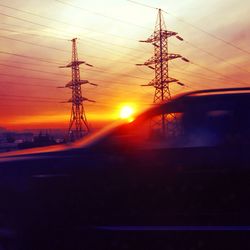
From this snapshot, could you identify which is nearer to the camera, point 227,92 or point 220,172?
point 220,172

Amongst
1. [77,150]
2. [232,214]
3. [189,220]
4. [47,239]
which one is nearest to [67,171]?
[77,150]

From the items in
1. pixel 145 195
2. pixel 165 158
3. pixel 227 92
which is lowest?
pixel 145 195

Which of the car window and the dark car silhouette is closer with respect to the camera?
the dark car silhouette

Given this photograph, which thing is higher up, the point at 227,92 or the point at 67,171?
the point at 227,92

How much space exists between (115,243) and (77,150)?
939 mm

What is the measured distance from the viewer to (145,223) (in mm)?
4652

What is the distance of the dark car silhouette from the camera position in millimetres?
4578

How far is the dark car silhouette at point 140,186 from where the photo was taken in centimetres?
458

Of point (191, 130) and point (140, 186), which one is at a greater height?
point (191, 130)

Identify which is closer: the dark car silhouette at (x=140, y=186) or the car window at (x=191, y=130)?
the dark car silhouette at (x=140, y=186)

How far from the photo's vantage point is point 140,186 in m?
4.68

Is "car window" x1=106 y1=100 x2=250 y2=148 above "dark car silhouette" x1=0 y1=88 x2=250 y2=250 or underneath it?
above

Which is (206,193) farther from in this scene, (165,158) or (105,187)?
(105,187)

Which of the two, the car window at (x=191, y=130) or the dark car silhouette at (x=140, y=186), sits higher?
the car window at (x=191, y=130)
